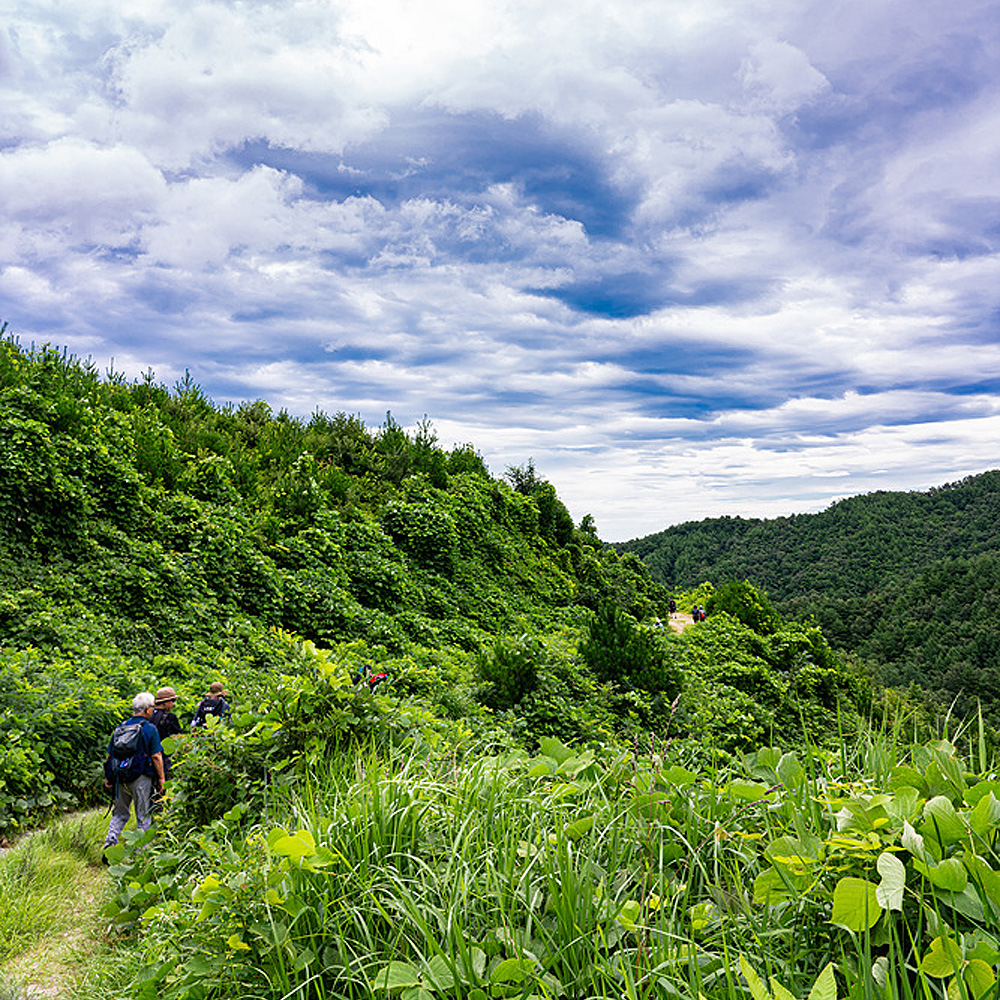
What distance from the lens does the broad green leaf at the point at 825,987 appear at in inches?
58.4

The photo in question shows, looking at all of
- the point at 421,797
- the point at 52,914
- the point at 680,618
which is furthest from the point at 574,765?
the point at 680,618

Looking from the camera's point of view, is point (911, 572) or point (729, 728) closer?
point (729, 728)

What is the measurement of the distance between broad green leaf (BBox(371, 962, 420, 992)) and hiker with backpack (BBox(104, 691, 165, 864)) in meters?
3.95

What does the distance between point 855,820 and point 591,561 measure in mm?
17793

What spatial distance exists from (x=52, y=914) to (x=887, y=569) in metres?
77.6

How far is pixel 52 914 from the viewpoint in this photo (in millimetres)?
3717

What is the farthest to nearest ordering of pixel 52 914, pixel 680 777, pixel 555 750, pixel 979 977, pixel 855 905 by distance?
1. pixel 52 914
2. pixel 555 750
3. pixel 680 777
4. pixel 855 905
5. pixel 979 977

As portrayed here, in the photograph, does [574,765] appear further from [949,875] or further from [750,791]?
[949,875]

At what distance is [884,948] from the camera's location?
5.93ft

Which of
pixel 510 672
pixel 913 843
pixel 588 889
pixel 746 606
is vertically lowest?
pixel 746 606

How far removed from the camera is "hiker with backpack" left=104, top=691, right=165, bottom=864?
16.4 ft

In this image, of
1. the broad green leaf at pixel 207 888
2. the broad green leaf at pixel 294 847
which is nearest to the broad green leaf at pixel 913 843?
the broad green leaf at pixel 294 847

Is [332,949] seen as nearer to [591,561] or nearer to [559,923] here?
[559,923]

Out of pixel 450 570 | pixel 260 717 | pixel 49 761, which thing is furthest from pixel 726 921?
pixel 450 570
